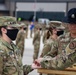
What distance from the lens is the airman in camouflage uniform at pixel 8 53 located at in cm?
365

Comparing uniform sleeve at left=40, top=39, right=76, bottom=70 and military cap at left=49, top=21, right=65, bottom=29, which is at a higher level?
uniform sleeve at left=40, top=39, right=76, bottom=70

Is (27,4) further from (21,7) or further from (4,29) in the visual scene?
(4,29)

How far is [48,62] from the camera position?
331 centimetres

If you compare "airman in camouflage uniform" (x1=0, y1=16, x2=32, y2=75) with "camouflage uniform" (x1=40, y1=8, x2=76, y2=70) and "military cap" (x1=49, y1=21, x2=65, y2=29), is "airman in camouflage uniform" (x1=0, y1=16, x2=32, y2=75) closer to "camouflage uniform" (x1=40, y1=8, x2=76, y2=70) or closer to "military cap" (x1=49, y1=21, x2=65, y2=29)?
"camouflage uniform" (x1=40, y1=8, x2=76, y2=70)

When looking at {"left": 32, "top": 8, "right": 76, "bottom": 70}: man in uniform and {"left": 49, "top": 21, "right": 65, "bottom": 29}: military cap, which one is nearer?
{"left": 32, "top": 8, "right": 76, "bottom": 70}: man in uniform

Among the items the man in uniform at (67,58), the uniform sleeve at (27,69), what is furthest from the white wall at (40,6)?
the man in uniform at (67,58)

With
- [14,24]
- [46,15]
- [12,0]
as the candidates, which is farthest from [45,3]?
[14,24]

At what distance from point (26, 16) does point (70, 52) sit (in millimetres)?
53476

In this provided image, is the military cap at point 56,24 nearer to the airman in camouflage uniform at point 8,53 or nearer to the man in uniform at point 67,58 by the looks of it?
the airman in camouflage uniform at point 8,53

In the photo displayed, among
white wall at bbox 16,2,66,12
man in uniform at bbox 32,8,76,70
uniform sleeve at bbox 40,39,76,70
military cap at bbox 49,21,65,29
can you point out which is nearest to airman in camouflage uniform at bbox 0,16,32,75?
man in uniform at bbox 32,8,76,70

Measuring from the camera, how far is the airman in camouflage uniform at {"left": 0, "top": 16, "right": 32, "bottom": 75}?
12.0 feet

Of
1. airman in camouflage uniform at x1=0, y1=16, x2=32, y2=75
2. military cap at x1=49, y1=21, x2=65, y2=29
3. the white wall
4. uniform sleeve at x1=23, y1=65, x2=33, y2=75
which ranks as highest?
airman in camouflage uniform at x1=0, y1=16, x2=32, y2=75

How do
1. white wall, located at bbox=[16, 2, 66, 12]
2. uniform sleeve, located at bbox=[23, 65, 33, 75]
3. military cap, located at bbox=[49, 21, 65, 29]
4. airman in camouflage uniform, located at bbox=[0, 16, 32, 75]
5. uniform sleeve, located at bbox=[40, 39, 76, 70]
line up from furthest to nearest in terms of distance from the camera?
white wall, located at bbox=[16, 2, 66, 12] → military cap, located at bbox=[49, 21, 65, 29] → uniform sleeve, located at bbox=[23, 65, 33, 75] → airman in camouflage uniform, located at bbox=[0, 16, 32, 75] → uniform sleeve, located at bbox=[40, 39, 76, 70]

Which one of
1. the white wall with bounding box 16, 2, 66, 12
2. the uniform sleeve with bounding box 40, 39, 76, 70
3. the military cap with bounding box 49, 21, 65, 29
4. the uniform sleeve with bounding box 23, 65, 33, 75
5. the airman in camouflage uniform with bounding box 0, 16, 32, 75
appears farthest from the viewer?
the white wall with bounding box 16, 2, 66, 12
